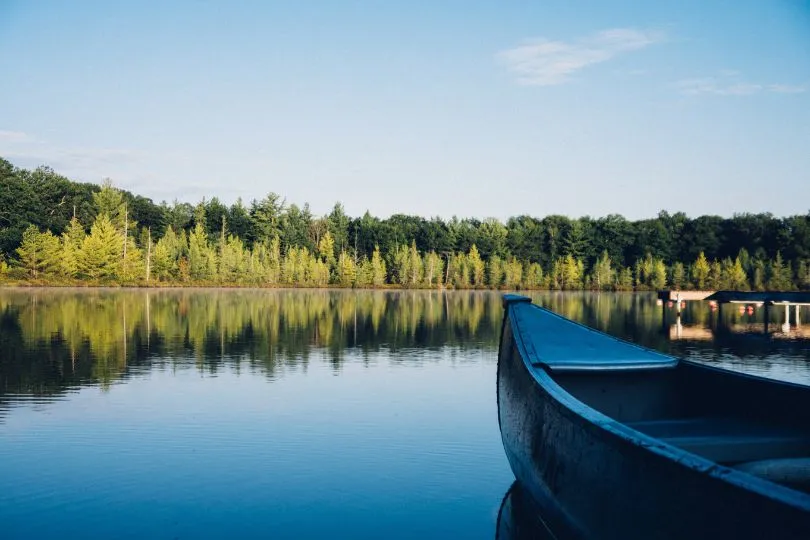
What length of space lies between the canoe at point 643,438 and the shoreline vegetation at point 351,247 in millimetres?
73045

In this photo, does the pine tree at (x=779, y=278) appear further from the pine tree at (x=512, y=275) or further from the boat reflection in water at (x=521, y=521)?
the boat reflection in water at (x=521, y=521)

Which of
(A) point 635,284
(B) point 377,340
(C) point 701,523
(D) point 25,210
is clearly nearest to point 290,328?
(B) point 377,340

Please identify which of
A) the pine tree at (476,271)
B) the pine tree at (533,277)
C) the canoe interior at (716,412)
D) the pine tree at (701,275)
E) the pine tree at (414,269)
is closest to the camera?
the canoe interior at (716,412)

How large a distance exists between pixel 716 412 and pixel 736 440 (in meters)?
1.71

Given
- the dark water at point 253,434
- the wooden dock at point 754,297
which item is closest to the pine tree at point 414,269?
the wooden dock at point 754,297

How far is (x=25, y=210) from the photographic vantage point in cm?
8206

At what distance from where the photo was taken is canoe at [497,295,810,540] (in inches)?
162

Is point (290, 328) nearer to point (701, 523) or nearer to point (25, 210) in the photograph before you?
point (701, 523)

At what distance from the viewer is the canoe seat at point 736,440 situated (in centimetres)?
697

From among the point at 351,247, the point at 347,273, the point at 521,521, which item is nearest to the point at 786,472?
the point at 521,521

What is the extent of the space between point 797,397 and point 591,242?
102 metres

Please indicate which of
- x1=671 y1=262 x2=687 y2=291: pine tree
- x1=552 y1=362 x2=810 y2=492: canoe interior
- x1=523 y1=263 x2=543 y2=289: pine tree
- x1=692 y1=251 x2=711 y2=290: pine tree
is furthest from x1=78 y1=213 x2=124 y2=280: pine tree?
x1=552 y1=362 x2=810 y2=492: canoe interior

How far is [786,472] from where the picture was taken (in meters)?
6.07

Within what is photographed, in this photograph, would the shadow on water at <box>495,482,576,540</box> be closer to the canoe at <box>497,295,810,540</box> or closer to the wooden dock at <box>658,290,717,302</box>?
the canoe at <box>497,295,810,540</box>
